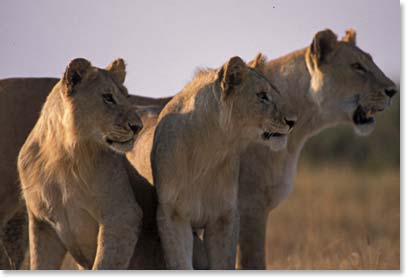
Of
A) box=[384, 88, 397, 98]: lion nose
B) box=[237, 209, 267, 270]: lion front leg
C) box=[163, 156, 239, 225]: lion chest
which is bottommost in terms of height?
box=[237, 209, 267, 270]: lion front leg

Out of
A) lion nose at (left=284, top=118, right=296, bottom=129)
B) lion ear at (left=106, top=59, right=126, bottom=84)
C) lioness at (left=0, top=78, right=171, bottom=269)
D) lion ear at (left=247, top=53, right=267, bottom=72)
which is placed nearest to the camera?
lion nose at (left=284, top=118, right=296, bottom=129)

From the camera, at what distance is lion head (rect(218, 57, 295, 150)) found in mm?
5090

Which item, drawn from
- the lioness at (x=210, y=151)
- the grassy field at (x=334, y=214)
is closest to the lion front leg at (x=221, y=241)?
the lioness at (x=210, y=151)

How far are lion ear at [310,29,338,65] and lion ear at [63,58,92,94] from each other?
5.11 feet

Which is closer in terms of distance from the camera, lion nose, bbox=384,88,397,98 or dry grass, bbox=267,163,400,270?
lion nose, bbox=384,88,397,98

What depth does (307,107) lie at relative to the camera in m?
6.06

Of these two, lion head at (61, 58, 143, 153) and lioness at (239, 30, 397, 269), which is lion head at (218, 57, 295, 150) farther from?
lioness at (239, 30, 397, 269)

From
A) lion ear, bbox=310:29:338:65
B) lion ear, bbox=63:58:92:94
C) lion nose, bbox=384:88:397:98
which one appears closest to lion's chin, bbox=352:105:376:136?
lion nose, bbox=384:88:397:98

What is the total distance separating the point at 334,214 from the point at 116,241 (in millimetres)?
9350

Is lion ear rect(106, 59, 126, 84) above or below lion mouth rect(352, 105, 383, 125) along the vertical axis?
above

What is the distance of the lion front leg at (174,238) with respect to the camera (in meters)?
5.05

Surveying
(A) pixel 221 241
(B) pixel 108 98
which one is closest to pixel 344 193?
(A) pixel 221 241

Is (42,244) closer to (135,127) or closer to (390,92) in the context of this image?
(135,127)

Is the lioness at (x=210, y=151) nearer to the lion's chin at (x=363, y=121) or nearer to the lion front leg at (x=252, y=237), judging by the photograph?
the lion front leg at (x=252, y=237)
